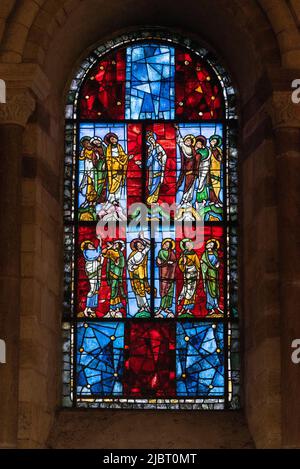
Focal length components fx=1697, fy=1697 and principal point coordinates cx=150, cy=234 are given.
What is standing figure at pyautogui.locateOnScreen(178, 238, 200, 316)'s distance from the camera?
17609 millimetres

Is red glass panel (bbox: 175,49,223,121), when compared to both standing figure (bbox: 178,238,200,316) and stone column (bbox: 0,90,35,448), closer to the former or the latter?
standing figure (bbox: 178,238,200,316)

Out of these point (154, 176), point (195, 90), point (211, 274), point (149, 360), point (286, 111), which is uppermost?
point (195, 90)

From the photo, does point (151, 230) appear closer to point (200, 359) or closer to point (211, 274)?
point (211, 274)

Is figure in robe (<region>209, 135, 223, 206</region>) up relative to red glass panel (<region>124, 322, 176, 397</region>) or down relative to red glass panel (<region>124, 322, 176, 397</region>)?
up

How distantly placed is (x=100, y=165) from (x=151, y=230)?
923 millimetres

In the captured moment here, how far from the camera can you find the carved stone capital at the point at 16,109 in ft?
54.3

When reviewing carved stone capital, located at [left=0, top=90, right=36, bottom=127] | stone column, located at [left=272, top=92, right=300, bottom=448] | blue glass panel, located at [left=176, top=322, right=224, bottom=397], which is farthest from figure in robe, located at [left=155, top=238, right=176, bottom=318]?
carved stone capital, located at [left=0, top=90, right=36, bottom=127]

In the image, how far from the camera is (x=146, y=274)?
58.1ft

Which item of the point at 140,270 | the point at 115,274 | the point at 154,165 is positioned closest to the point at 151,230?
the point at 140,270

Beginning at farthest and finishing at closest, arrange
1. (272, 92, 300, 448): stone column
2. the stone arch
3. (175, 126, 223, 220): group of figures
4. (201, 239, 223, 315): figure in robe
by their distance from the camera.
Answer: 1. (175, 126, 223, 220): group of figures
2. (201, 239, 223, 315): figure in robe
3. the stone arch
4. (272, 92, 300, 448): stone column

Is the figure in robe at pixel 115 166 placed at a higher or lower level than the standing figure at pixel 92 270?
higher

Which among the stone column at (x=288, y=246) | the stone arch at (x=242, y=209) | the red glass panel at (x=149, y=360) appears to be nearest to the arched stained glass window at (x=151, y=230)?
the red glass panel at (x=149, y=360)

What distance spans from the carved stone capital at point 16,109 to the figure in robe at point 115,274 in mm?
1850

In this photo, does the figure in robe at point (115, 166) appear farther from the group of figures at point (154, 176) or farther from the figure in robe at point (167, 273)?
the figure in robe at point (167, 273)
